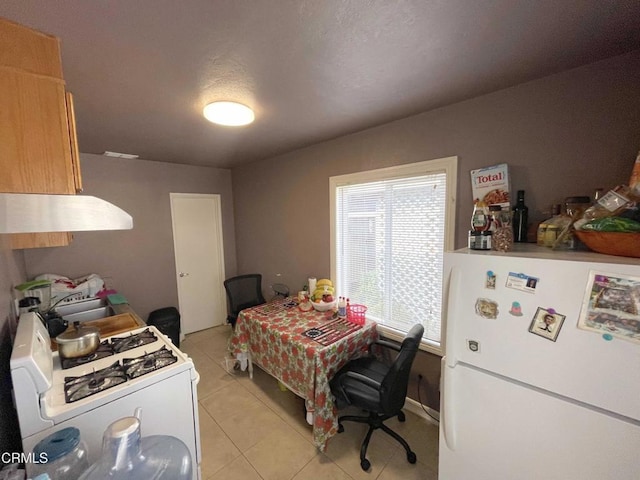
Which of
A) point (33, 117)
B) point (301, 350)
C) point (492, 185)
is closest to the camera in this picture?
point (33, 117)

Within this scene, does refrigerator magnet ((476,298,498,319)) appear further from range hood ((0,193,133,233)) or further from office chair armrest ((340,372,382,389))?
range hood ((0,193,133,233))

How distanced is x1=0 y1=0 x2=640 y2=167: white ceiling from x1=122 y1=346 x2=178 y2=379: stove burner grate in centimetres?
148

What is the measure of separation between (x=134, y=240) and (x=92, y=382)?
2.55 m

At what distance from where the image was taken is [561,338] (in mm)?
950

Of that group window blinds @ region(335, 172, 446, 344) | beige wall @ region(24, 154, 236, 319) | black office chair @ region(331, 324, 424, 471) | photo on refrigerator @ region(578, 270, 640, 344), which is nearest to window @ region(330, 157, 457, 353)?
window blinds @ region(335, 172, 446, 344)

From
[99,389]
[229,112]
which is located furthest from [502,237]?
[99,389]

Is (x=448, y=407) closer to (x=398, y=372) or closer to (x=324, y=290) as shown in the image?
(x=398, y=372)

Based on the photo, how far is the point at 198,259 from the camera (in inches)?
149

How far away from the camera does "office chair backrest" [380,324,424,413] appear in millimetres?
1570

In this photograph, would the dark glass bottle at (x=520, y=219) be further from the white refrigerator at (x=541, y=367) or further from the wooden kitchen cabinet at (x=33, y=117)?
the wooden kitchen cabinet at (x=33, y=117)

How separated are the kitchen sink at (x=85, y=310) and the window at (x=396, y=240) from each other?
2413mm

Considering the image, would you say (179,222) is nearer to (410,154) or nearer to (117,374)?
(117,374)

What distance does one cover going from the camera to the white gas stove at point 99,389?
92 cm

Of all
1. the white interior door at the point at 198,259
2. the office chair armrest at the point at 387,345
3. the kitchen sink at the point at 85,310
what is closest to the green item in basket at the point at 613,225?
the office chair armrest at the point at 387,345
